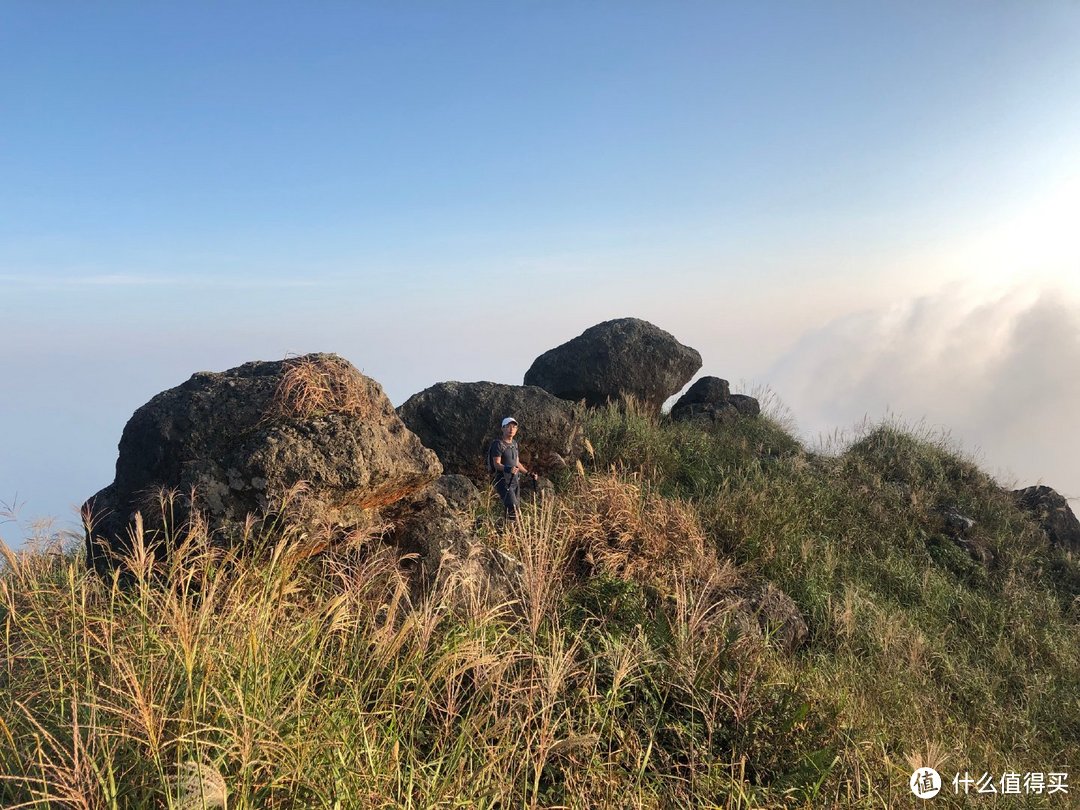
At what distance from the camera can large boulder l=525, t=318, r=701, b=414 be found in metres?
14.5

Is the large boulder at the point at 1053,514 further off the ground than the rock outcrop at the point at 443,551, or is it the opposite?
the rock outcrop at the point at 443,551

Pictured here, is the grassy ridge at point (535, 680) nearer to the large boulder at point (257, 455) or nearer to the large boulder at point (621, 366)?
Result: the large boulder at point (257, 455)

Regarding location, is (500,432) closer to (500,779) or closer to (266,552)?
(266,552)

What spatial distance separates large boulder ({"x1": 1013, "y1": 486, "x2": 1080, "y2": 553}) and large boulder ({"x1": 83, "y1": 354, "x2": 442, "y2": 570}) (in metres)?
11.9

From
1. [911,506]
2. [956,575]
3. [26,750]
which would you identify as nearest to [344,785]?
[26,750]

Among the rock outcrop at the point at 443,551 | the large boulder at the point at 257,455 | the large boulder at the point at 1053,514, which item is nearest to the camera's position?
the large boulder at the point at 257,455

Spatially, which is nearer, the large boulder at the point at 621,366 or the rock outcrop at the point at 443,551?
the rock outcrop at the point at 443,551

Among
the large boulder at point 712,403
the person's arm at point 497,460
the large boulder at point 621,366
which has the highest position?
the large boulder at point 621,366

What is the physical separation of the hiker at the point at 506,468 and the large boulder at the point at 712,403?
6.62 m

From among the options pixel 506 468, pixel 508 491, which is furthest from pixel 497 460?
pixel 508 491

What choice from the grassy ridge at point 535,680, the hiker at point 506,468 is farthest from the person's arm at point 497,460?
the grassy ridge at point 535,680

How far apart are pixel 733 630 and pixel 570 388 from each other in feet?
33.0

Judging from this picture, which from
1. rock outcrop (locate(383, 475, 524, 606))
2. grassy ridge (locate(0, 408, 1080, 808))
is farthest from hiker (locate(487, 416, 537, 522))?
rock outcrop (locate(383, 475, 524, 606))

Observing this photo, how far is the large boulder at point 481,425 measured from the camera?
10820 mm
